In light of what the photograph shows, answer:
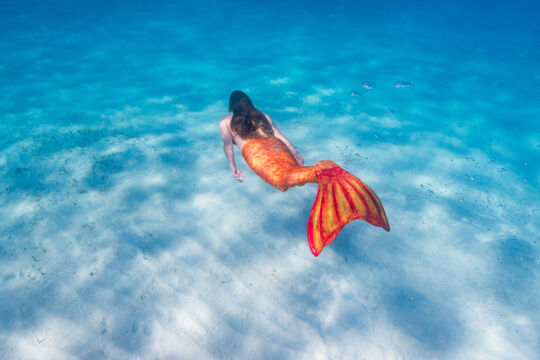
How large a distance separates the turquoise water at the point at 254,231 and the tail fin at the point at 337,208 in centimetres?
Result: 120

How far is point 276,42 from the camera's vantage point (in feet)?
55.7

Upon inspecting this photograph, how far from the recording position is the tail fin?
2.44 m

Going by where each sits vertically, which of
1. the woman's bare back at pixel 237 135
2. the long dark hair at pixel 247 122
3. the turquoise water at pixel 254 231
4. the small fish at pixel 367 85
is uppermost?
the long dark hair at pixel 247 122

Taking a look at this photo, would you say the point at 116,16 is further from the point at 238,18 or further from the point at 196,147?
the point at 196,147

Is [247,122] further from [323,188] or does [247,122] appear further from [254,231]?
[323,188]

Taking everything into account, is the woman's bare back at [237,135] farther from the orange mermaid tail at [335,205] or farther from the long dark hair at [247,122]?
the orange mermaid tail at [335,205]

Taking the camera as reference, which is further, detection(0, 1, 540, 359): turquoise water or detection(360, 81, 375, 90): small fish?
detection(360, 81, 375, 90): small fish

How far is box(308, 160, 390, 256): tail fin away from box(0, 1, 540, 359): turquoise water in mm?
1201

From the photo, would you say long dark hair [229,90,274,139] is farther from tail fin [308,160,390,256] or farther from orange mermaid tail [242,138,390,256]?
tail fin [308,160,390,256]

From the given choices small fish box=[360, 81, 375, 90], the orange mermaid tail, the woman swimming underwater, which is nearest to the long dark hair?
the woman swimming underwater

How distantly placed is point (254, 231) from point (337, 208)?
179 cm

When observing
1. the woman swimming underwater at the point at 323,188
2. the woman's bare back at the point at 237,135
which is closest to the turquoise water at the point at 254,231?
the woman's bare back at the point at 237,135

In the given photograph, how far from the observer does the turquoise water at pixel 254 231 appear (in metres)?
2.85

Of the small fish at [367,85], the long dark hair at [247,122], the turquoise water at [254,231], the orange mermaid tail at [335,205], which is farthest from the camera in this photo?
the small fish at [367,85]
